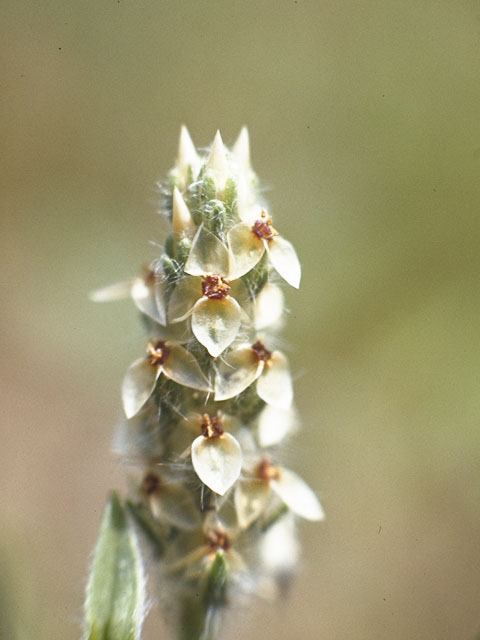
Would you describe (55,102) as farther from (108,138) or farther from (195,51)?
(195,51)

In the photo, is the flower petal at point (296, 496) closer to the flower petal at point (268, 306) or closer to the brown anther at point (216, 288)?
the flower petal at point (268, 306)

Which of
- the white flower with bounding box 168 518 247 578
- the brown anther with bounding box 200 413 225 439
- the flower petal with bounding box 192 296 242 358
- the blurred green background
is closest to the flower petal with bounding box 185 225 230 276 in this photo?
the flower petal with bounding box 192 296 242 358

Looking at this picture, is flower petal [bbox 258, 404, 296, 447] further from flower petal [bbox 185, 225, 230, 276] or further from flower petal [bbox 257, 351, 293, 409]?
flower petal [bbox 185, 225, 230, 276]

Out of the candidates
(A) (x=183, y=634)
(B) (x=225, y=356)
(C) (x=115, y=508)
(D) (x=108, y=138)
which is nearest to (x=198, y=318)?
(B) (x=225, y=356)

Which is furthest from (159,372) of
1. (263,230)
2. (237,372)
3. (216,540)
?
(216,540)

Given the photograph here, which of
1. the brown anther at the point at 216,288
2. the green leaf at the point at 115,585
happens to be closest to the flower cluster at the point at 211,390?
the brown anther at the point at 216,288

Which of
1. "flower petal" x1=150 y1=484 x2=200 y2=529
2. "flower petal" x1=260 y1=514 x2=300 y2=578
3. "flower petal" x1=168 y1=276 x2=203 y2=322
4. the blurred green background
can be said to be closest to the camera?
"flower petal" x1=168 y1=276 x2=203 y2=322

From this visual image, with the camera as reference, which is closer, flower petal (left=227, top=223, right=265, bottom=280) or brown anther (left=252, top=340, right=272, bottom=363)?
flower petal (left=227, top=223, right=265, bottom=280)

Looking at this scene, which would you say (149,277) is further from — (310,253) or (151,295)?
(310,253)
